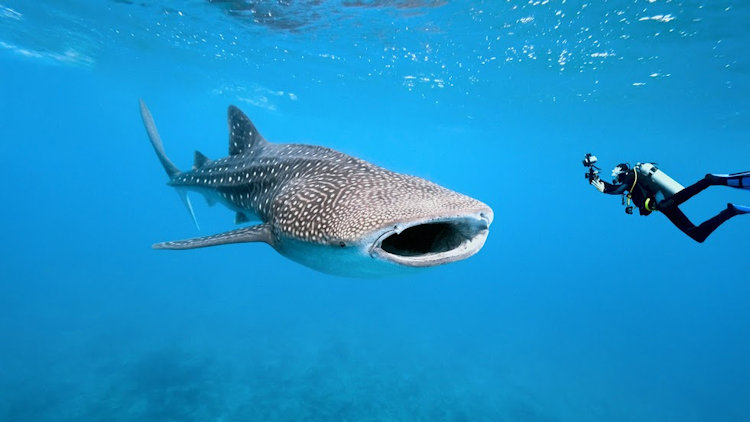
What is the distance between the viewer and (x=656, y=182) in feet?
20.3

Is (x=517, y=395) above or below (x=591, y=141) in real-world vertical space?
below

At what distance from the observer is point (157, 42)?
21.8m

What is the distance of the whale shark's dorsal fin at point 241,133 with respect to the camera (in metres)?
6.16

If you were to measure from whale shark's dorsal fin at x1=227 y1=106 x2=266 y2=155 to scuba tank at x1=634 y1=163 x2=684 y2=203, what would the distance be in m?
6.29

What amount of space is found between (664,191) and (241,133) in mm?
6965

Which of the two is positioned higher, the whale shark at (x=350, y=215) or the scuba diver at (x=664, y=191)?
the scuba diver at (x=664, y=191)

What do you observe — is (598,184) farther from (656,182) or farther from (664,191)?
(664,191)

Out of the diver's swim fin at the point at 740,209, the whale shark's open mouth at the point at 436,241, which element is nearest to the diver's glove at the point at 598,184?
the diver's swim fin at the point at 740,209

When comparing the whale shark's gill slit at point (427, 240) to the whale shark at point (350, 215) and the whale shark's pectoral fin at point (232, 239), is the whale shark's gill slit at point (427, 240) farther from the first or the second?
the whale shark's pectoral fin at point (232, 239)

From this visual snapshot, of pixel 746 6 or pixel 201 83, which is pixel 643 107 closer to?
pixel 746 6

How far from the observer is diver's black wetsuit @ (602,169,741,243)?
5641 millimetres

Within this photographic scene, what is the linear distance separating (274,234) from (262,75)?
86.1 ft

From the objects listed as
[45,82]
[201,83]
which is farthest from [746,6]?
[45,82]

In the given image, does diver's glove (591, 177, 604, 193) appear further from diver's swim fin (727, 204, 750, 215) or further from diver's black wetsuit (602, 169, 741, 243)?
diver's swim fin (727, 204, 750, 215)
